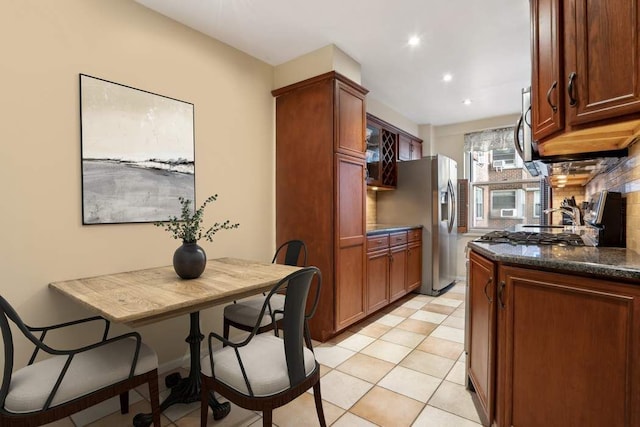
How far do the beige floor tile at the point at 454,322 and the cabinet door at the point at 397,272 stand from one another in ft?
2.12

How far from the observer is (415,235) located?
429 centimetres

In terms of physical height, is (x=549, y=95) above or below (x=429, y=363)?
above

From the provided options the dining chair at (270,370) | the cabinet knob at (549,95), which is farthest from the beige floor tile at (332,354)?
the cabinet knob at (549,95)

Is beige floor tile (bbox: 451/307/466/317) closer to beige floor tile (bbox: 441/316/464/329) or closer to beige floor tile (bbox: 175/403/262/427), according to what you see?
beige floor tile (bbox: 441/316/464/329)

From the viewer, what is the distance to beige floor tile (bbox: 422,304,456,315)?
3.68 meters

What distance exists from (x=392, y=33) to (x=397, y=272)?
261 centimetres

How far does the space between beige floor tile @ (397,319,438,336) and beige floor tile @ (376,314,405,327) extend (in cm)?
7

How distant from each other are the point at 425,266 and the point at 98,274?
12.7ft

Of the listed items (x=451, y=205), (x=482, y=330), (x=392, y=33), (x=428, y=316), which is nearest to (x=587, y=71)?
(x=482, y=330)

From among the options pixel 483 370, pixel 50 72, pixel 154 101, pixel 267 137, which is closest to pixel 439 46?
pixel 267 137

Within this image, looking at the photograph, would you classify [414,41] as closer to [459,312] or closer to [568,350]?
[568,350]

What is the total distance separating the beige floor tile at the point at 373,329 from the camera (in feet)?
9.87

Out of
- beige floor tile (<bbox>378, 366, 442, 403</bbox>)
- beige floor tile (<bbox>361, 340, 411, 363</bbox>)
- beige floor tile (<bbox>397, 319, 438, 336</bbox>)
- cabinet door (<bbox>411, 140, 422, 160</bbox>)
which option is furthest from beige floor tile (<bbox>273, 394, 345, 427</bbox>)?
cabinet door (<bbox>411, 140, 422, 160</bbox>)

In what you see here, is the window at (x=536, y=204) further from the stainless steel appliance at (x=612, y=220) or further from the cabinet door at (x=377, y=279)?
the stainless steel appliance at (x=612, y=220)
